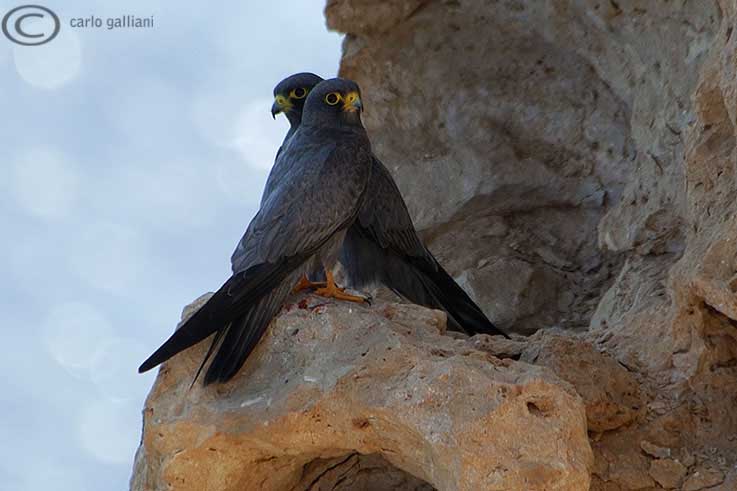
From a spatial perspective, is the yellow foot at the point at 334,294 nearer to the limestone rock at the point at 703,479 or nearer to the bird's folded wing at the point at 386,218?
the bird's folded wing at the point at 386,218

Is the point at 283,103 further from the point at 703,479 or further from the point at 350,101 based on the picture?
the point at 703,479

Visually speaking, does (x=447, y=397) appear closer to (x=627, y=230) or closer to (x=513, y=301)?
(x=627, y=230)

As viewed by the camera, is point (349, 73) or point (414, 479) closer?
point (414, 479)

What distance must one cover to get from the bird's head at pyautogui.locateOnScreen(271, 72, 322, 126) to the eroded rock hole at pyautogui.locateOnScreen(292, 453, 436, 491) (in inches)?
64.4

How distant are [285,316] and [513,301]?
200 cm

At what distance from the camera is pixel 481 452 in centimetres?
336

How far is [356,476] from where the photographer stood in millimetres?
4250

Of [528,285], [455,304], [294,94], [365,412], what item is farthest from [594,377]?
[294,94]

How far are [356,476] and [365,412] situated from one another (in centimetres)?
74

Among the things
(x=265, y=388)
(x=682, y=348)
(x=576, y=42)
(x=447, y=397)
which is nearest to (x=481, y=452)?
(x=447, y=397)

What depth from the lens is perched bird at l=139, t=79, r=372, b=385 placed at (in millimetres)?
3773

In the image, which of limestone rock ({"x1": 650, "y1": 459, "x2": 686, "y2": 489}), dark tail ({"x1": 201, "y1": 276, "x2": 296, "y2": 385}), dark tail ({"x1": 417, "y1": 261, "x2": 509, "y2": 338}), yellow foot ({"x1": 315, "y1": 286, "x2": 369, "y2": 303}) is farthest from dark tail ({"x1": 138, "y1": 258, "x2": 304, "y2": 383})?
limestone rock ({"x1": 650, "y1": 459, "x2": 686, "y2": 489})

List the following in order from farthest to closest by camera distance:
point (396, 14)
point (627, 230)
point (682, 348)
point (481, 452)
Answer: point (396, 14), point (627, 230), point (682, 348), point (481, 452)

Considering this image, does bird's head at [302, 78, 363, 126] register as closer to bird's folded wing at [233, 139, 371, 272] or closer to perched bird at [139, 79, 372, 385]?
perched bird at [139, 79, 372, 385]
